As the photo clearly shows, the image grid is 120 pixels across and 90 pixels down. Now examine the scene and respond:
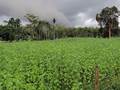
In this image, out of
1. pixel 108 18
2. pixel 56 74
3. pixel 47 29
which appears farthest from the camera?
pixel 47 29

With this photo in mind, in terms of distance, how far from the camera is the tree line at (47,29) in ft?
181

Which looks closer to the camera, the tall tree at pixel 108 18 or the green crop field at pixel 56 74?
the green crop field at pixel 56 74

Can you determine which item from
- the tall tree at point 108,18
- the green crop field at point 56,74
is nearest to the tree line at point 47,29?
the tall tree at point 108,18

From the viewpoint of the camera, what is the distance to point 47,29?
67188 mm

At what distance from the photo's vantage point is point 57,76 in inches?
360

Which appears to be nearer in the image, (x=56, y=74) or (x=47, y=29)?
(x=56, y=74)

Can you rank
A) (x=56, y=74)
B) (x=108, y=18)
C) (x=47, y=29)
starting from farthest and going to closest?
1. (x=47, y=29)
2. (x=108, y=18)
3. (x=56, y=74)

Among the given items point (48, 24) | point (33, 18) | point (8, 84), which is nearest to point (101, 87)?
point (8, 84)

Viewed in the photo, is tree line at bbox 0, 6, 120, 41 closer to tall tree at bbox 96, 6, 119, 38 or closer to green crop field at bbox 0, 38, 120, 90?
tall tree at bbox 96, 6, 119, 38

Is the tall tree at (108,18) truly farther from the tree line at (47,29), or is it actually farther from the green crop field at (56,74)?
the green crop field at (56,74)

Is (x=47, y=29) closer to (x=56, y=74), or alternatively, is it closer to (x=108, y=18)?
(x=108, y=18)

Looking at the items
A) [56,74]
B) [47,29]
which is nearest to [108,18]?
[47,29]

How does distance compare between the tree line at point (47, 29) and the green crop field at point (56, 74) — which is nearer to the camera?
the green crop field at point (56, 74)

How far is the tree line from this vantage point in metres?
55.2
